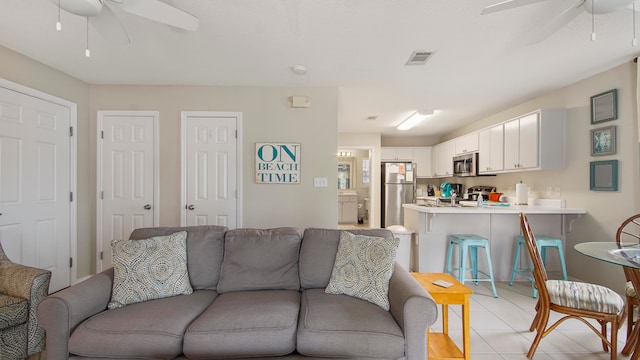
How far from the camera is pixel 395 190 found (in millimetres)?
6434

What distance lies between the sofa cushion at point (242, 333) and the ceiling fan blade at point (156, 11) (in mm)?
1828

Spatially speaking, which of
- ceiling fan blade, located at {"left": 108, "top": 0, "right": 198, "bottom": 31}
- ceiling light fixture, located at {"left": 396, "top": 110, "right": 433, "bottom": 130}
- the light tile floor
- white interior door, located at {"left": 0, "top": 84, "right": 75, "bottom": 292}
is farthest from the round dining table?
white interior door, located at {"left": 0, "top": 84, "right": 75, "bottom": 292}

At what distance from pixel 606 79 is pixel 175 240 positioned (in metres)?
4.52

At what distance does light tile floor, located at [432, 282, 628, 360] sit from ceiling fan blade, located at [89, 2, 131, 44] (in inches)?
131

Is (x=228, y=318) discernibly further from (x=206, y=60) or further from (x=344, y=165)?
(x=344, y=165)

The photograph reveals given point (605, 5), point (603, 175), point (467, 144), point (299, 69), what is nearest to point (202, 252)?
point (299, 69)

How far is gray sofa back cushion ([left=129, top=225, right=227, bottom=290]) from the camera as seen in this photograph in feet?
6.84

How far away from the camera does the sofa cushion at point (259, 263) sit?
2.06 meters

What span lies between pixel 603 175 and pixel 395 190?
12.1ft

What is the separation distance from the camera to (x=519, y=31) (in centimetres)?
227

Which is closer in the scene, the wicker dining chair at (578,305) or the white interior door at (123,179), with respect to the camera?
the wicker dining chair at (578,305)

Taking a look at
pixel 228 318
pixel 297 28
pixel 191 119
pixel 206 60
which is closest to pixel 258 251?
pixel 228 318

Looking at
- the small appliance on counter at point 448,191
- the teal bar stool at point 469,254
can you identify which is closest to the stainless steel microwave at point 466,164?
the small appliance on counter at point 448,191

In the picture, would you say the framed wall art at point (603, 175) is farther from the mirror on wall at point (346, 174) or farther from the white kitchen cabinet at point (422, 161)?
the mirror on wall at point (346, 174)
